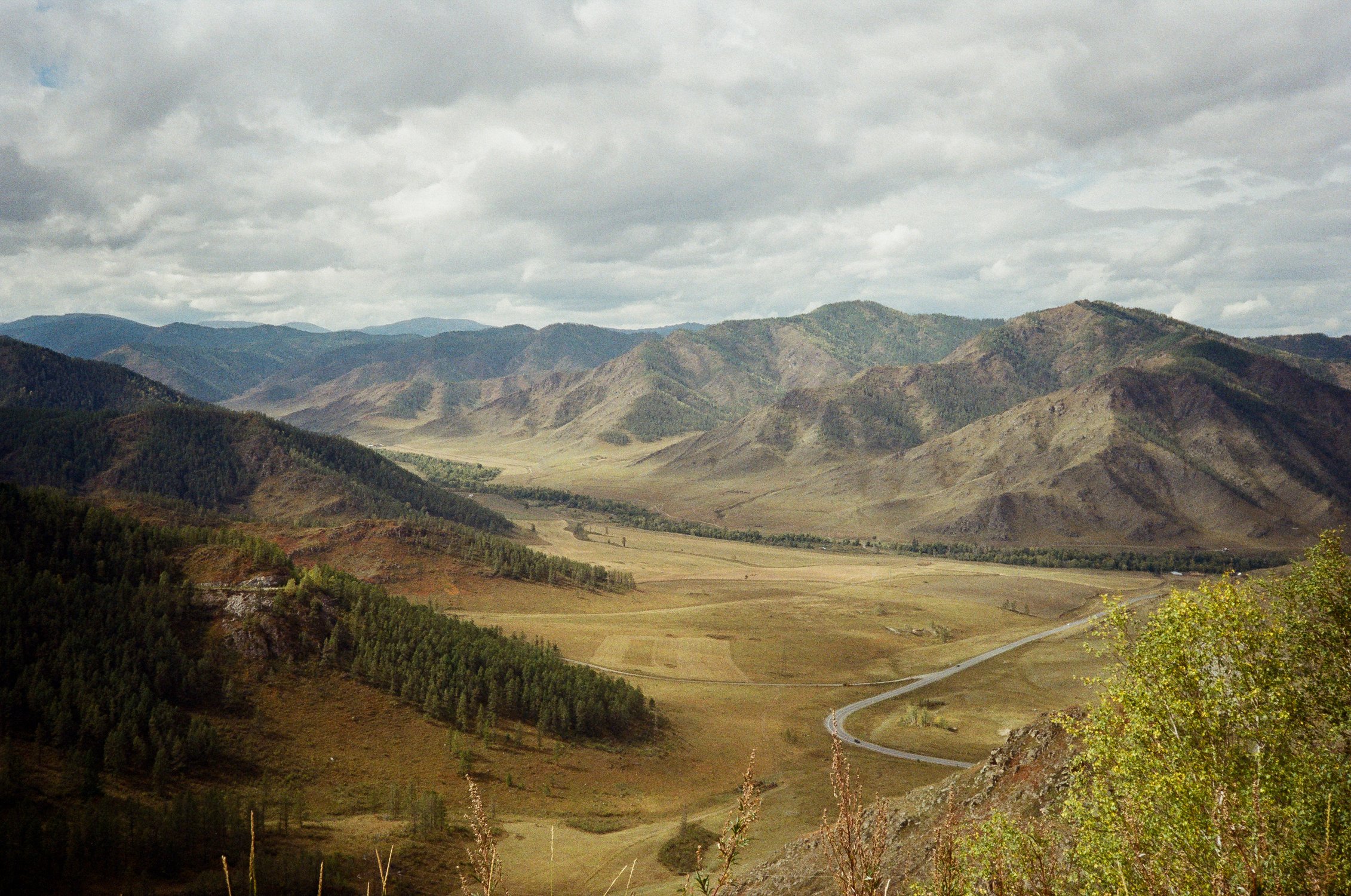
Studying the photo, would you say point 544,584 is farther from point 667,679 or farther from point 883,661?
point 883,661

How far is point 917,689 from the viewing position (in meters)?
124

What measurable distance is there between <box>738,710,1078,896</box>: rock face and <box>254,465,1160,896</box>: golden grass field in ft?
29.7

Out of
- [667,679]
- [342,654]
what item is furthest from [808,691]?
[342,654]

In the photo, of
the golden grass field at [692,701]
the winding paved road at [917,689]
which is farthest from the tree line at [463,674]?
the winding paved road at [917,689]

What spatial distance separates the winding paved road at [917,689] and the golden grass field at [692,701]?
7.46 feet

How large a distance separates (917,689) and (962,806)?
288ft

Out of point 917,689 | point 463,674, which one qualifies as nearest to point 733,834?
point 463,674

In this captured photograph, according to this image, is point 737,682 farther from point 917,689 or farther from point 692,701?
point 917,689

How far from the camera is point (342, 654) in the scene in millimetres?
92500

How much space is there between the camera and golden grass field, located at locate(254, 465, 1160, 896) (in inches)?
2761

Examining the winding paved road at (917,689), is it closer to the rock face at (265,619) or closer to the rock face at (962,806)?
the rock face at (962,806)

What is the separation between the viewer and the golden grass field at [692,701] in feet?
230

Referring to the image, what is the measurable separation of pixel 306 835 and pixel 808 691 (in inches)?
3139

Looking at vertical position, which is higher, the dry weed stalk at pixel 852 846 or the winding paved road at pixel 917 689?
the dry weed stalk at pixel 852 846
